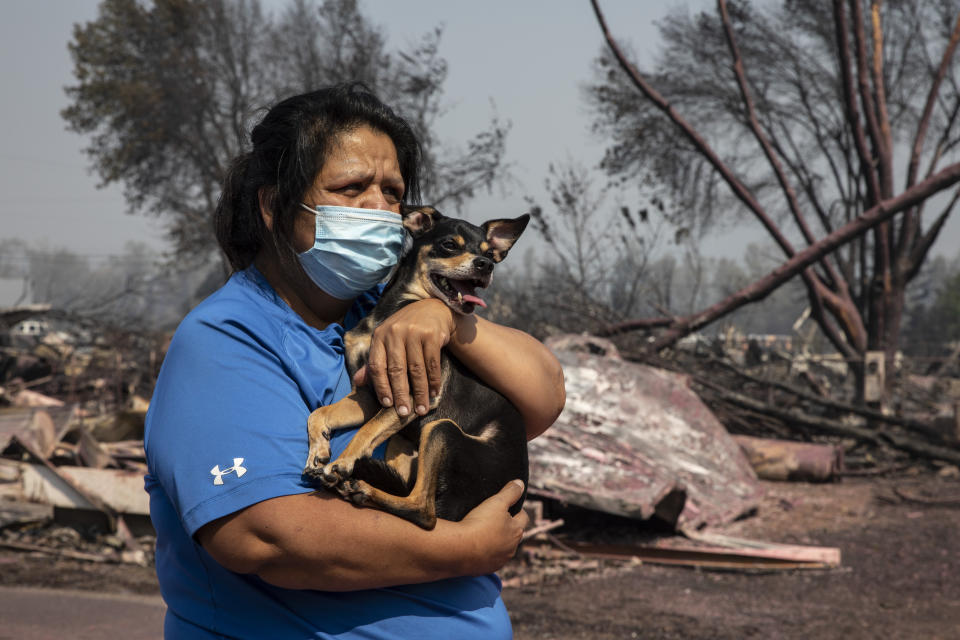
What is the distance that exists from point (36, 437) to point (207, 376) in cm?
693

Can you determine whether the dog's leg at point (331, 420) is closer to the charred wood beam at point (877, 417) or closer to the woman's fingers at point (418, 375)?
the woman's fingers at point (418, 375)

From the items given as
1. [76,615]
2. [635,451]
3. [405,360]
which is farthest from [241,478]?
[635,451]

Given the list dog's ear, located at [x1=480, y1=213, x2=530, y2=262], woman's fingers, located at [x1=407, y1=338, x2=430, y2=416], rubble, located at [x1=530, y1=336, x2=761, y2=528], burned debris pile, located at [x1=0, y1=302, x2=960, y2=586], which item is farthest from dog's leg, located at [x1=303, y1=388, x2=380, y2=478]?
rubble, located at [x1=530, y1=336, x2=761, y2=528]

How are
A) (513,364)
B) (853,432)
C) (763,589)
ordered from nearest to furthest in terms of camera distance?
1. (513,364)
2. (763,589)
3. (853,432)

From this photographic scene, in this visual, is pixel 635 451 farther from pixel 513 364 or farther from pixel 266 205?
pixel 266 205

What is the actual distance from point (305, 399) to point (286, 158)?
24.3 inches

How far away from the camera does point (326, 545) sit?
1.60 meters

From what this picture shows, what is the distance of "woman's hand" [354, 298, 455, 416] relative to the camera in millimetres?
1920

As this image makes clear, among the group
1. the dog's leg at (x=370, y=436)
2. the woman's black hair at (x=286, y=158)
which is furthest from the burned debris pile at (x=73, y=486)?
the dog's leg at (x=370, y=436)

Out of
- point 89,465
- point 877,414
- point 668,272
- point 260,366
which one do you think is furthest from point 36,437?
point 668,272

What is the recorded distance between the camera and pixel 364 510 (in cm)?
170

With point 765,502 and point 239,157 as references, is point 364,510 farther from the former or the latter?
point 765,502

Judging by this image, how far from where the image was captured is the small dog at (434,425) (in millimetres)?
1869

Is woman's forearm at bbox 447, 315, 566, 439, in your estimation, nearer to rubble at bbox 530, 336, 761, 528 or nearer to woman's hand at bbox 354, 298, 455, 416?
woman's hand at bbox 354, 298, 455, 416
